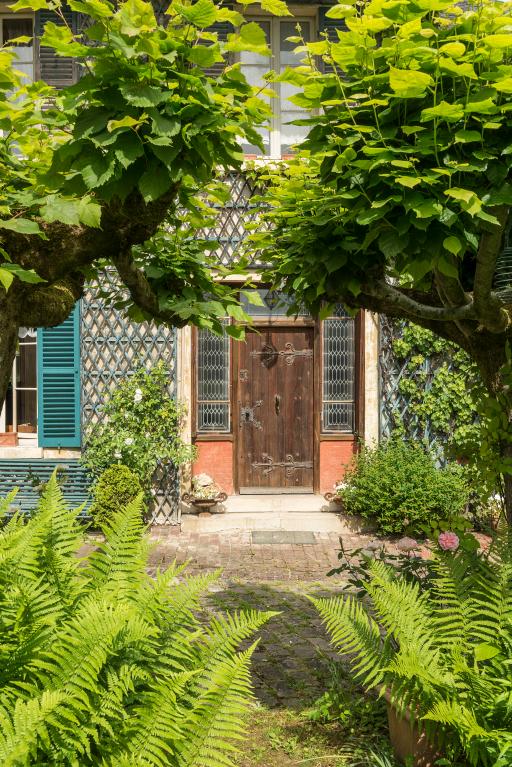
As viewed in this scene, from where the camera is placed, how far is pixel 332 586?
20.3ft

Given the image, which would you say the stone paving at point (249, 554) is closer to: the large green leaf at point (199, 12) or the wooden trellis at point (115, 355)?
the wooden trellis at point (115, 355)

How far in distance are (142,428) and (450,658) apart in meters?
6.09

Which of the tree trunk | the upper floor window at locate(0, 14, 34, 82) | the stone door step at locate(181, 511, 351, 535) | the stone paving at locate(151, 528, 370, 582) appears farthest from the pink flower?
the upper floor window at locate(0, 14, 34, 82)

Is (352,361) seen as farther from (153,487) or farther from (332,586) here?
(332,586)

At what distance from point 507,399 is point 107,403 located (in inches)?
230

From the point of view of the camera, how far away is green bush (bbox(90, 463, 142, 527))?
809cm

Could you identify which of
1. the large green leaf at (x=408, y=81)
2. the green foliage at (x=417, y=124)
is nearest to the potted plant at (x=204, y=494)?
the green foliage at (x=417, y=124)

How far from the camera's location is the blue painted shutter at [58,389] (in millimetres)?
8602

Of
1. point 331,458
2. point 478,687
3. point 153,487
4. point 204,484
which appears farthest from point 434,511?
point 478,687

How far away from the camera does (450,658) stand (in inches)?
113

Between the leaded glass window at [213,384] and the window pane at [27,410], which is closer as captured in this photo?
the window pane at [27,410]

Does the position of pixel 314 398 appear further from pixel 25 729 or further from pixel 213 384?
pixel 25 729

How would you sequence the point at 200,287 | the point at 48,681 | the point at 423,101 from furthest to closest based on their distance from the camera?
the point at 200,287 → the point at 423,101 → the point at 48,681

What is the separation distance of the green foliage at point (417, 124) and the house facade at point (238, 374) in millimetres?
5633
